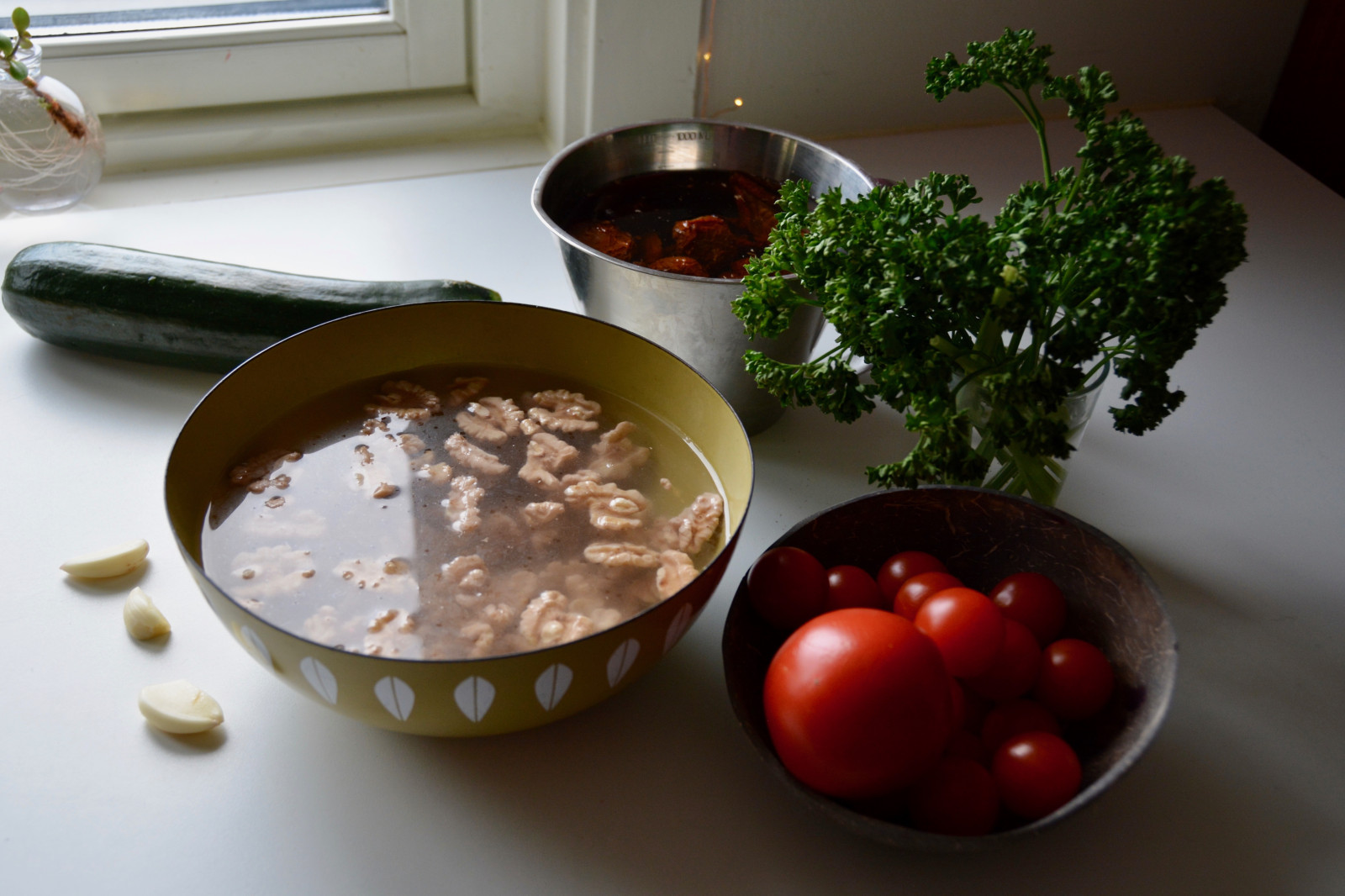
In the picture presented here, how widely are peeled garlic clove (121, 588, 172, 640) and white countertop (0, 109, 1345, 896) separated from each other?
13 millimetres

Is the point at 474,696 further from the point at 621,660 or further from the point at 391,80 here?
the point at 391,80

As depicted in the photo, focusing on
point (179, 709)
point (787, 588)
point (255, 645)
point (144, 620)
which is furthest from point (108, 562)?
point (787, 588)

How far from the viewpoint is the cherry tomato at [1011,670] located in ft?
2.60

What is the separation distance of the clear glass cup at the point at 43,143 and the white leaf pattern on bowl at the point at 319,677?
0.96 meters

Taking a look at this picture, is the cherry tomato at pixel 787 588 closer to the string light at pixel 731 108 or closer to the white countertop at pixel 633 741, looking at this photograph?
the white countertop at pixel 633 741

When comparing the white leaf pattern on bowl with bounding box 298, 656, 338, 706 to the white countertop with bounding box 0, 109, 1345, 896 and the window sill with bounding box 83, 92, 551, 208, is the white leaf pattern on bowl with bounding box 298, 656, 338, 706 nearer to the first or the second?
the white countertop with bounding box 0, 109, 1345, 896

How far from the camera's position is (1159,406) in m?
0.86

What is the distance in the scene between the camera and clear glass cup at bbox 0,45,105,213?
4.27 feet

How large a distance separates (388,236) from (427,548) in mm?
673

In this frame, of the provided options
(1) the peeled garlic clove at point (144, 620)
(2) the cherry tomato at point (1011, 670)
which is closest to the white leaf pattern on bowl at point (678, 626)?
(2) the cherry tomato at point (1011, 670)

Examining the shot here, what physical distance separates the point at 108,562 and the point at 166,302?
31cm

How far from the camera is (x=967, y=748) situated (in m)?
0.77

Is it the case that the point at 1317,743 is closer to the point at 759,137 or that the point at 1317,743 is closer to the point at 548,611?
the point at 548,611

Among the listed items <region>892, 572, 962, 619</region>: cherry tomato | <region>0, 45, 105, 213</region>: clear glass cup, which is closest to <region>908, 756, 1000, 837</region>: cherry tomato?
<region>892, 572, 962, 619</region>: cherry tomato
